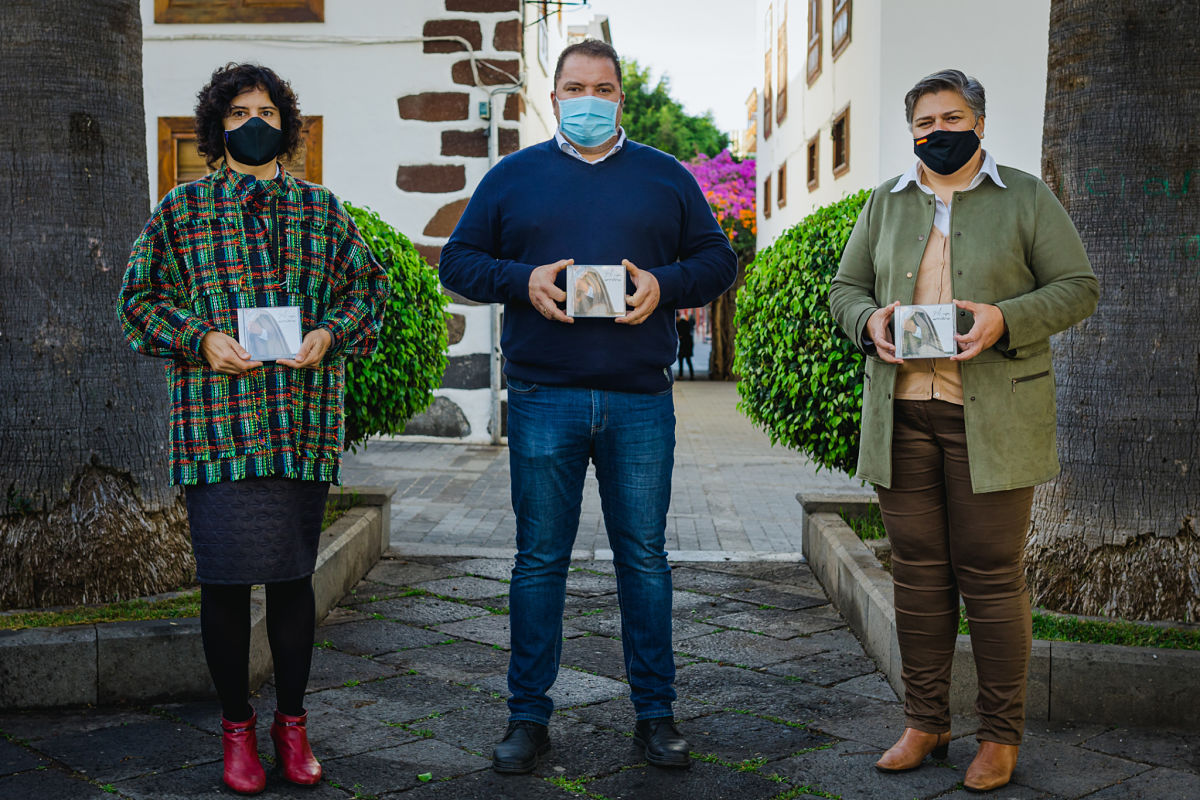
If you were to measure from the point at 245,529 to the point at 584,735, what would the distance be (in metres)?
1.26

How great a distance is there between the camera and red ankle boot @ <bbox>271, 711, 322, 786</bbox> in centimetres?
340

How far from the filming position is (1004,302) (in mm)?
3309

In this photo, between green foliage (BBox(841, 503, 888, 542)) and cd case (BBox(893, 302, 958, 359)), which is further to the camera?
green foliage (BBox(841, 503, 888, 542))

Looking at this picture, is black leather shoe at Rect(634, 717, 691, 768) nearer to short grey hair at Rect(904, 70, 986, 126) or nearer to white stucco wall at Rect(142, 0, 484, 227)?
short grey hair at Rect(904, 70, 986, 126)

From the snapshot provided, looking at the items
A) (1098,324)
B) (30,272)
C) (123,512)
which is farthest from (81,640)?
(1098,324)

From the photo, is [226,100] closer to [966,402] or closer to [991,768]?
[966,402]

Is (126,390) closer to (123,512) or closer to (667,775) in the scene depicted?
(123,512)

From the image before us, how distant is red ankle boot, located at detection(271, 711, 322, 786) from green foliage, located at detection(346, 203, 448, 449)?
2993 mm

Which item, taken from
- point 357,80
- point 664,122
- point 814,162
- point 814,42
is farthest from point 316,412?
point 664,122

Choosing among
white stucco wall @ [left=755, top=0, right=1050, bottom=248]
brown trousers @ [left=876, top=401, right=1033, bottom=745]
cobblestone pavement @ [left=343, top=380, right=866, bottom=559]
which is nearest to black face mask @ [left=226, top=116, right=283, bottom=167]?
brown trousers @ [left=876, top=401, right=1033, bottom=745]

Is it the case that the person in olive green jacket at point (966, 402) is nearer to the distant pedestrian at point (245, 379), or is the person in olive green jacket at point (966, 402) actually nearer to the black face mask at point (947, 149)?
the black face mask at point (947, 149)

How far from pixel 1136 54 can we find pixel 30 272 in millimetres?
4101

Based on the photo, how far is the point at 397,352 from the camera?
650 cm

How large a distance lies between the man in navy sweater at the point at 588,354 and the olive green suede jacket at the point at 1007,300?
597 millimetres
